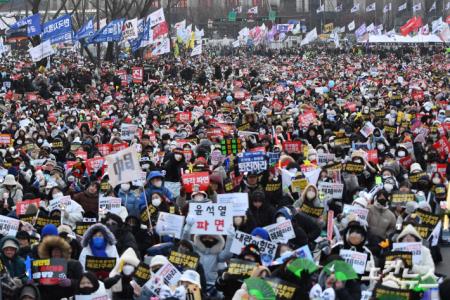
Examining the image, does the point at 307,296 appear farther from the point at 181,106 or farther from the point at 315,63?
the point at 315,63

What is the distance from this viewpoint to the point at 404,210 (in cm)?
1391

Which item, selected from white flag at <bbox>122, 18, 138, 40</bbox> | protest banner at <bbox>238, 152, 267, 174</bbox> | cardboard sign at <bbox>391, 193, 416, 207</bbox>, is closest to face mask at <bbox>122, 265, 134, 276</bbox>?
cardboard sign at <bbox>391, 193, 416, 207</bbox>

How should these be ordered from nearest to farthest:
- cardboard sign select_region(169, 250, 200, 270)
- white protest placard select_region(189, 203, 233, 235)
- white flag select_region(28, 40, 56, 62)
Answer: cardboard sign select_region(169, 250, 200, 270) → white protest placard select_region(189, 203, 233, 235) → white flag select_region(28, 40, 56, 62)

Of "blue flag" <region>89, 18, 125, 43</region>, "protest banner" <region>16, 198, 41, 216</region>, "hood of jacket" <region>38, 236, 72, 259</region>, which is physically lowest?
"blue flag" <region>89, 18, 125, 43</region>

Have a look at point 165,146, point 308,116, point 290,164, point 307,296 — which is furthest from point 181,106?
point 307,296

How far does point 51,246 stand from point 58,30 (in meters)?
31.5

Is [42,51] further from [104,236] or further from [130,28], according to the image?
[104,236]

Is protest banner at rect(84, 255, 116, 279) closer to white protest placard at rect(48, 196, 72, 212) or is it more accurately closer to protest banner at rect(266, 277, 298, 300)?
protest banner at rect(266, 277, 298, 300)

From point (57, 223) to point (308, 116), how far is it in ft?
36.8

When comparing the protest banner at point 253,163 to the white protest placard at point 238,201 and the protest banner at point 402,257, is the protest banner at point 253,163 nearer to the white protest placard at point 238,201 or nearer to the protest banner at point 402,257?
the white protest placard at point 238,201

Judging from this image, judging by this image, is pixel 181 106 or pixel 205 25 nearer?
pixel 181 106

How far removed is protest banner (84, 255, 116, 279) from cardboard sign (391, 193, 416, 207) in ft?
14.1

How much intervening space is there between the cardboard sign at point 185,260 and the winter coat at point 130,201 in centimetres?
362

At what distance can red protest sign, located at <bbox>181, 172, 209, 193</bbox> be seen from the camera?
14.8m
